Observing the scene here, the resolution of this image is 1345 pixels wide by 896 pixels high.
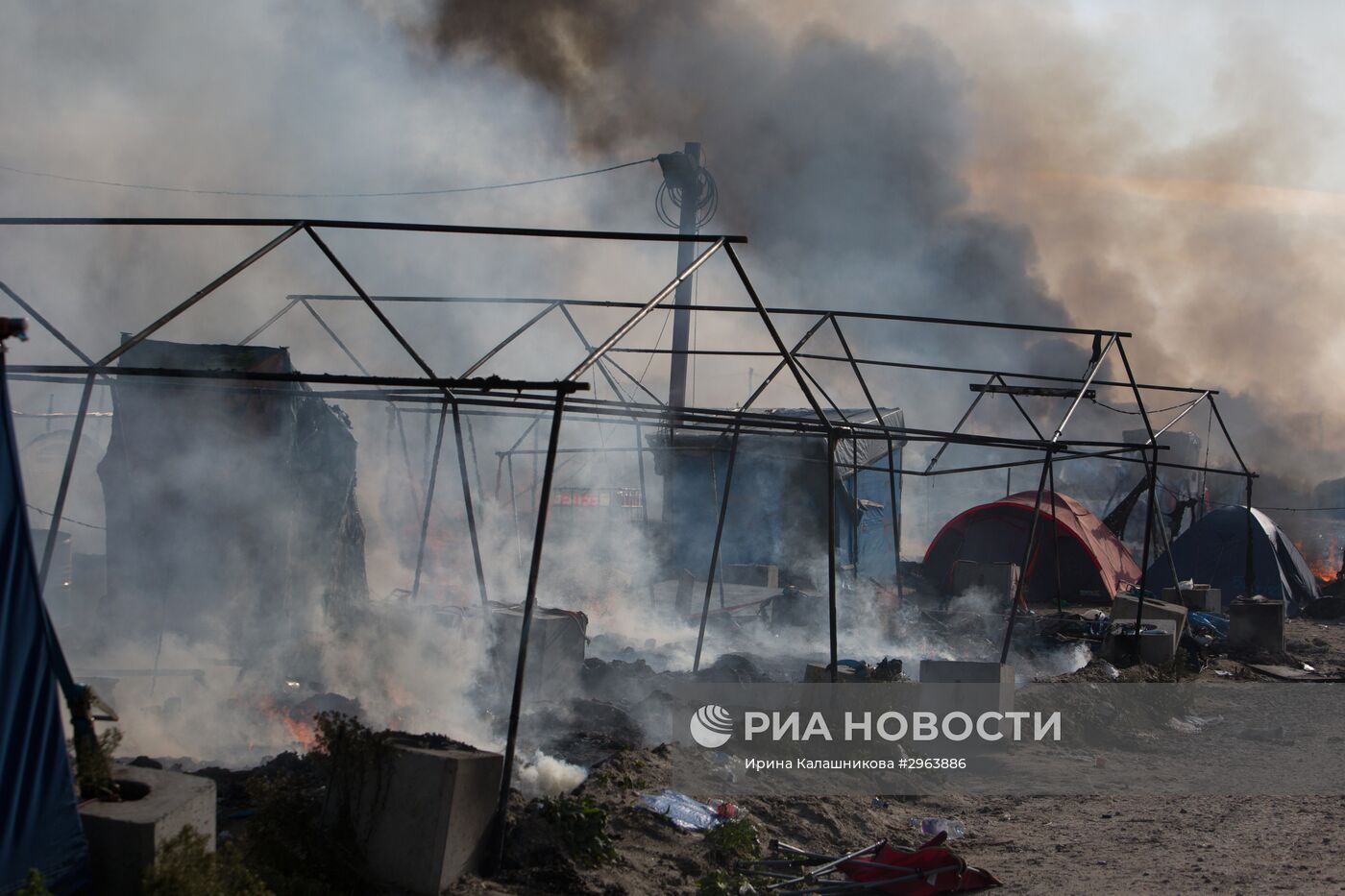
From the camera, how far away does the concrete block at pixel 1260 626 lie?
1417 centimetres

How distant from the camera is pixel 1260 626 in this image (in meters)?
14.3

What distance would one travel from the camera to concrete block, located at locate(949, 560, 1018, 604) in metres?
16.9

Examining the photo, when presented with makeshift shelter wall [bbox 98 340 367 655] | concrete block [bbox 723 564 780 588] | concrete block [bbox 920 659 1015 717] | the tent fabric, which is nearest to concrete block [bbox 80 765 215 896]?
makeshift shelter wall [bbox 98 340 367 655]

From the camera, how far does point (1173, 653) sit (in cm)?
1236

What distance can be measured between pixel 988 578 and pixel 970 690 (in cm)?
858

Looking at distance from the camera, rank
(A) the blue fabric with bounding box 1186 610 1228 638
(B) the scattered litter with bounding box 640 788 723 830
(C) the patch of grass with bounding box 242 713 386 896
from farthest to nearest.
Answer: (A) the blue fabric with bounding box 1186 610 1228 638 < (B) the scattered litter with bounding box 640 788 723 830 < (C) the patch of grass with bounding box 242 713 386 896

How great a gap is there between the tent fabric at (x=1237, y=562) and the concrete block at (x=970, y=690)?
39.7 feet

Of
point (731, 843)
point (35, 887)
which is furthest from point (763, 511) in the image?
point (35, 887)

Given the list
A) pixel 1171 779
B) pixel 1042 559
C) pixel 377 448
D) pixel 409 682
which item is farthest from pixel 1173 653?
pixel 377 448

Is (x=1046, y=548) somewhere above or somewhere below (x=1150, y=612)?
above

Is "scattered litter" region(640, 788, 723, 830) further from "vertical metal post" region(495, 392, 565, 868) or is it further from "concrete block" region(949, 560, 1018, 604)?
"concrete block" region(949, 560, 1018, 604)

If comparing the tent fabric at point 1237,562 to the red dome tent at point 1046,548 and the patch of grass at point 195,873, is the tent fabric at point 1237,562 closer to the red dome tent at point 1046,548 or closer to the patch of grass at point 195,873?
the red dome tent at point 1046,548

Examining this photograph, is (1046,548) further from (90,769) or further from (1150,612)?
(90,769)

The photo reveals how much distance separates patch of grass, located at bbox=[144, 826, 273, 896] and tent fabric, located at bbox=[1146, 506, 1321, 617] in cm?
1896
